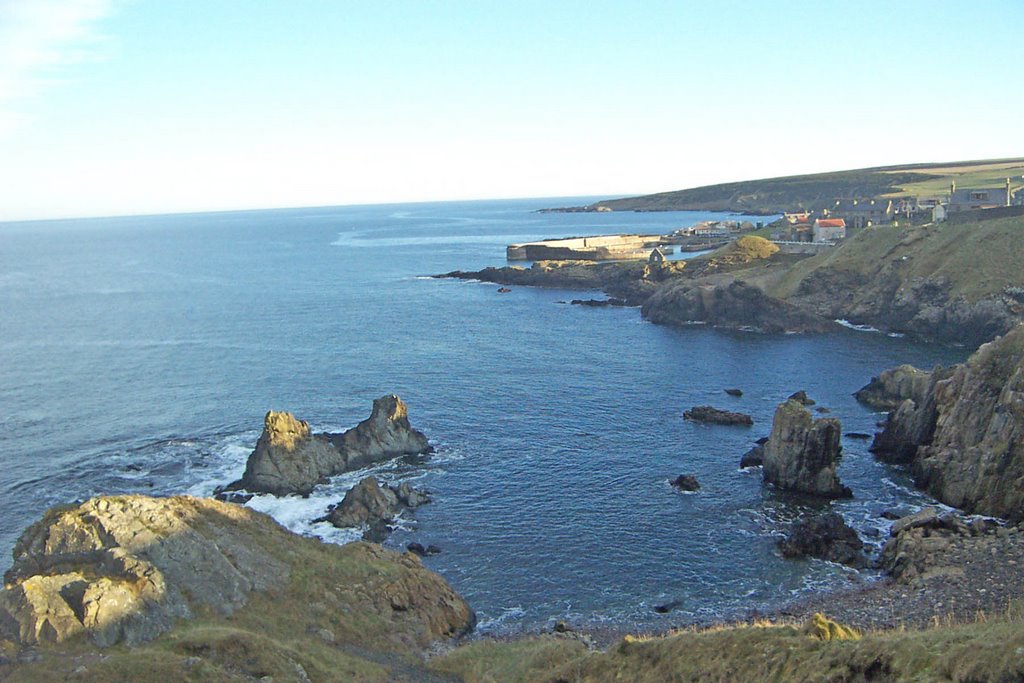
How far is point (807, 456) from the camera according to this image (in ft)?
188

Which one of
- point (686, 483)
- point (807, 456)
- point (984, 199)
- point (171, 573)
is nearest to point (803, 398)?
point (807, 456)

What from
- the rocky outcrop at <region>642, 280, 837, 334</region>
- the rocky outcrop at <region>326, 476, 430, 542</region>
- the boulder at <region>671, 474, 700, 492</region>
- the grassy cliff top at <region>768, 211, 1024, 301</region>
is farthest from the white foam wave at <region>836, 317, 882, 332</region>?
the rocky outcrop at <region>326, 476, 430, 542</region>

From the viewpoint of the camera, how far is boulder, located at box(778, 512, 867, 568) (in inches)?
1845

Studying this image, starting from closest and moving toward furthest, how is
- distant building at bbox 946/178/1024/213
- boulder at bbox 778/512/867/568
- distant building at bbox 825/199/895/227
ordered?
boulder at bbox 778/512/867/568 → distant building at bbox 946/178/1024/213 → distant building at bbox 825/199/895/227

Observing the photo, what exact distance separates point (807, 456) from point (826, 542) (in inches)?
403

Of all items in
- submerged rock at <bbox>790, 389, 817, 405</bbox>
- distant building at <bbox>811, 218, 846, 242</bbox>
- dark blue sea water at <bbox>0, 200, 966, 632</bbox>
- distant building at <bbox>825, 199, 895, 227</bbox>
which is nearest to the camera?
dark blue sea water at <bbox>0, 200, 966, 632</bbox>

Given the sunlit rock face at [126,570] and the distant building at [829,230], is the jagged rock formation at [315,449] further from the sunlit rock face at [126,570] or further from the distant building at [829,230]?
the distant building at [829,230]

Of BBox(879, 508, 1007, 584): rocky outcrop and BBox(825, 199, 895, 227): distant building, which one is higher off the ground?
BBox(825, 199, 895, 227): distant building

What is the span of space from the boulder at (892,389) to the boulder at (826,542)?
92.6ft

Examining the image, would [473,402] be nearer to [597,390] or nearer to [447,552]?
[597,390]

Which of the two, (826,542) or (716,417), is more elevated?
(716,417)

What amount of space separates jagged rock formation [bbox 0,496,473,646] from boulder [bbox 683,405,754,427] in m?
36.6

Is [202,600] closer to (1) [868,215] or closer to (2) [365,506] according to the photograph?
(2) [365,506]

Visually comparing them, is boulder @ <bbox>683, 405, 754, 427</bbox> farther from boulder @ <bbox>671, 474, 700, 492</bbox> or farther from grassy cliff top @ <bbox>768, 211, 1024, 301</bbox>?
grassy cliff top @ <bbox>768, 211, 1024, 301</bbox>
